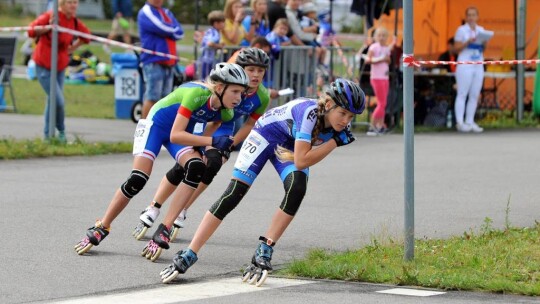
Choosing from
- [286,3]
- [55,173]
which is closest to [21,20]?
[286,3]

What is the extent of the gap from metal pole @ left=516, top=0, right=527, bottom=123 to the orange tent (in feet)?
2.22

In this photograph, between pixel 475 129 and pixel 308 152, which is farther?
pixel 475 129

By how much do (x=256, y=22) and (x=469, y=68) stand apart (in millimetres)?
3589

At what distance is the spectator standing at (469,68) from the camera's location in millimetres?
20797

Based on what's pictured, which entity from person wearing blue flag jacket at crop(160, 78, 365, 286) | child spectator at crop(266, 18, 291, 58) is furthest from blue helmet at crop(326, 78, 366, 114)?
child spectator at crop(266, 18, 291, 58)

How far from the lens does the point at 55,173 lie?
15.1 metres

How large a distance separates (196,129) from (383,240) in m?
1.68

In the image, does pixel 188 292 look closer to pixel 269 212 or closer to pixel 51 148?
pixel 269 212

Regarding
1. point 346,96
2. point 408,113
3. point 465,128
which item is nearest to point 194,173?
point 346,96

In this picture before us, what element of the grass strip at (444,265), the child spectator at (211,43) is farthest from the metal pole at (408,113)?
the child spectator at (211,43)

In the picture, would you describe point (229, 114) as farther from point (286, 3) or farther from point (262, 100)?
point (286, 3)

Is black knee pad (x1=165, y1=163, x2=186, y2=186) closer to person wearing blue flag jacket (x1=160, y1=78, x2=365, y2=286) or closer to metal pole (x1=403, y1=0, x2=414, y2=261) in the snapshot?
person wearing blue flag jacket (x1=160, y1=78, x2=365, y2=286)

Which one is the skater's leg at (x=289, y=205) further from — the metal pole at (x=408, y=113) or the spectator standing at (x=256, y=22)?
the spectator standing at (x=256, y=22)

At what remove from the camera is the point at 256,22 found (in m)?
19.8
